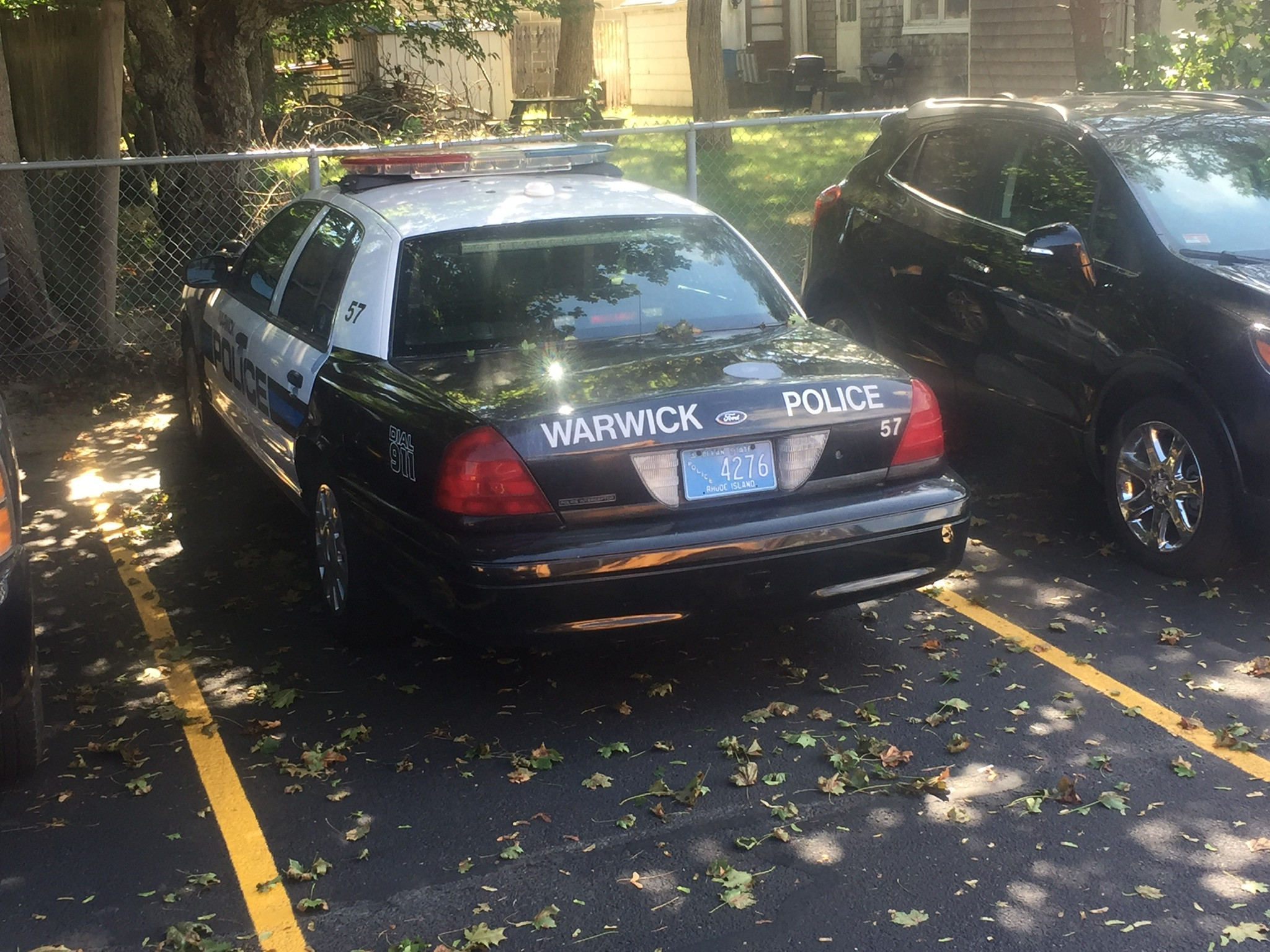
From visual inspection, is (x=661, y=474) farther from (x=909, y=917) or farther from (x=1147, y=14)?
(x=1147, y=14)

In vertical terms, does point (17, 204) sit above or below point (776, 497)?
above

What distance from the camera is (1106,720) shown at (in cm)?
483

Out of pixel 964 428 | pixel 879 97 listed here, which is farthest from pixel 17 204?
pixel 879 97

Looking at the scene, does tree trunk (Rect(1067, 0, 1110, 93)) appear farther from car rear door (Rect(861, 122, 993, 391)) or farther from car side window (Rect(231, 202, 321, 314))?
car side window (Rect(231, 202, 321, 314))

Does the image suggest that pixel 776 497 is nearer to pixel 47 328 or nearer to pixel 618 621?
pixel 618 621

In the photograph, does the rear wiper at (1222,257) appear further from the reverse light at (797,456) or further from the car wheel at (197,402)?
the car wheel at (197,402)

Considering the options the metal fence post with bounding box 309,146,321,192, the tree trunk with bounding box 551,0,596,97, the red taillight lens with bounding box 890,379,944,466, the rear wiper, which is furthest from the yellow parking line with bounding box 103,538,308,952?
the tree trunk with bounding box 551,0,596,97

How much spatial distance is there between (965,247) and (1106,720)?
2.97 meters

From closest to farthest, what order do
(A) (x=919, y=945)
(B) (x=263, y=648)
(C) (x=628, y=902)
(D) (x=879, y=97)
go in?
(A) (x=919, y=945)
(C) (x=628, y=902)
(B) (x=263, y=648)
(D) (x=879, y=97)

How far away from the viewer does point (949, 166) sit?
7.53m

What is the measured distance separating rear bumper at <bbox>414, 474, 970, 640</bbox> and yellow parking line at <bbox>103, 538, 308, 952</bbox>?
0.83 meters

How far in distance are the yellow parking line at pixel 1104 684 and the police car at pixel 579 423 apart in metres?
0.66

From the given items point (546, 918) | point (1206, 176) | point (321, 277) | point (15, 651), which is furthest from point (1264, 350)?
point (15, 651)

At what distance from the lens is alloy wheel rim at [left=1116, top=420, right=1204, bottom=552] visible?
593 centimetres
